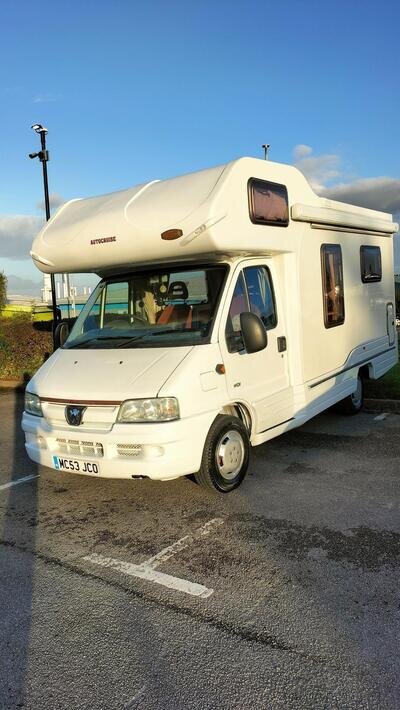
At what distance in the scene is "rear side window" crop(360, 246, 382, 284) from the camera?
26.0 ft

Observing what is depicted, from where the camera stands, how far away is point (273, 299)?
19.5 feet

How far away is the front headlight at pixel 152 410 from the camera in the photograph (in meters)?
4.56

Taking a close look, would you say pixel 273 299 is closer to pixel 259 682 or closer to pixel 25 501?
pixel 25 501

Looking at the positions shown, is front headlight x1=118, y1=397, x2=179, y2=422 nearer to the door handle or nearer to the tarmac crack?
the tarmac crack

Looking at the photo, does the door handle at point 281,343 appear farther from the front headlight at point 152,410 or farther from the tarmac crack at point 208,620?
the tarmac crack at point 208,620

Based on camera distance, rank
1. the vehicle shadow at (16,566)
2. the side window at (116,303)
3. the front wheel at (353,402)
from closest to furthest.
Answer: the vehicle shadow at (16,566), the side window at (116,303), the front wheel at (353,402)

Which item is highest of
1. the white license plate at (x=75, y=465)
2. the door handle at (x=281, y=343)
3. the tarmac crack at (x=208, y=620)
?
the door handle at (x=281, y=343)

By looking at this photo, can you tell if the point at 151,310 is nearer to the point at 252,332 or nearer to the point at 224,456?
the point at 252,332

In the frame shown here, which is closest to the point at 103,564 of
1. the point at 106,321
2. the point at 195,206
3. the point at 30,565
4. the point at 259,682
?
the point at 30,565

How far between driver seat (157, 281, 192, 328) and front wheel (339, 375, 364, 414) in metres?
3.58

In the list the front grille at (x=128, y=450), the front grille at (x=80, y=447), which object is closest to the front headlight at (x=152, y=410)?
the front grille at (x=128, y=450)

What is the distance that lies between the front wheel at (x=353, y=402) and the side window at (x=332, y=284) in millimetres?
1329

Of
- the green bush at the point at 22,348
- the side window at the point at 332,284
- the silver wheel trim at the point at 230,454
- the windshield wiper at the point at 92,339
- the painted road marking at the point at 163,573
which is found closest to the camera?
the painted road marking at the point at 163,573

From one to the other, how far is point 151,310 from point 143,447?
1.58m
